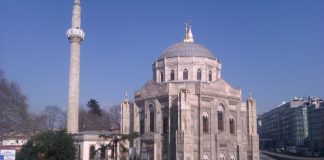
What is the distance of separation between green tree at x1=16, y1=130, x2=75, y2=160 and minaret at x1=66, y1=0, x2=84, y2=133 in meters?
13.5

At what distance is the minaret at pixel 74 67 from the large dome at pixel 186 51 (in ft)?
33.2

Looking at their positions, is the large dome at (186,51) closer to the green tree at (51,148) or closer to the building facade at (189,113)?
the building facade at (189,113)

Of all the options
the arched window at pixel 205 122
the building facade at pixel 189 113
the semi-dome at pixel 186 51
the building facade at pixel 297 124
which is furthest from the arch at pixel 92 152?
the building facade at pixel 297 124

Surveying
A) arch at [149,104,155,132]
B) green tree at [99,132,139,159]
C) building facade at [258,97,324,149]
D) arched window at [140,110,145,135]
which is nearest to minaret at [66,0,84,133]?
green tree at [99,132,139,159]

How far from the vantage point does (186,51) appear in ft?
168

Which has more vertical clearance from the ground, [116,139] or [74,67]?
[74,67]

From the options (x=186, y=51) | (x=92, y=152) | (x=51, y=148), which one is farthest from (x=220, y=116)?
(x=51, y=148)

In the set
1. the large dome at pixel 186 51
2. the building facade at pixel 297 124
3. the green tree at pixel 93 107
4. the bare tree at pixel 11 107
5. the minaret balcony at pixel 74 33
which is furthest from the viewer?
the building facade at pixel 297 124

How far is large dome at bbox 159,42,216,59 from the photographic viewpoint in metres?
51.0

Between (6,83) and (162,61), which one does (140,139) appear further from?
(6,83)

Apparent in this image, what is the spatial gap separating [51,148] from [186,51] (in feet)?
74.3

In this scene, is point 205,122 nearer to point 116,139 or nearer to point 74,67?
point 116,139

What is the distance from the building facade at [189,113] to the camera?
44.4 metres

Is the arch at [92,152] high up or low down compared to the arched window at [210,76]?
down
